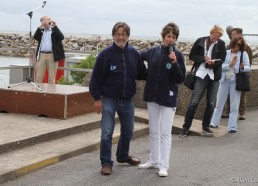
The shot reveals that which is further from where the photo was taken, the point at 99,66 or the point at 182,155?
the point at 182,155

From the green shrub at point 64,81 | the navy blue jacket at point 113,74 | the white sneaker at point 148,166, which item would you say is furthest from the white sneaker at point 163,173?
the green shrub at point 64,81

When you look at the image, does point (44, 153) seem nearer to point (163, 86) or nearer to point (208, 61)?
point (163, 86)

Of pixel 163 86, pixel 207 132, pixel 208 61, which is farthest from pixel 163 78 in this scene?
pixel 207 132

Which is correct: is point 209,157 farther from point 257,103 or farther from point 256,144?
point 257,103

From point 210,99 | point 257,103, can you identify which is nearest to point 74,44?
point 257,103

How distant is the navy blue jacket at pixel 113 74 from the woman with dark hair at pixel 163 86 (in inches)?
11.0

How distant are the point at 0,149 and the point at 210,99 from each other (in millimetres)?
3703

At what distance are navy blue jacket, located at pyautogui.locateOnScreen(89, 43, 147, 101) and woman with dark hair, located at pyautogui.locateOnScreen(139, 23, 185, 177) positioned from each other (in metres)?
0.28

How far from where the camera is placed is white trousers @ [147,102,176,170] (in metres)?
6.86

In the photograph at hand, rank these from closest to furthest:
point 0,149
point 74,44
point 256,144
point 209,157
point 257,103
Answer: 1. point 0,149
2. point 209,157
3. point 256,144
4. point 257,103
5. point 74,44

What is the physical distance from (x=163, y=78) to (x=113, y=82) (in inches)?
23.4

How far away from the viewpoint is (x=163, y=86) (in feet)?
22.4

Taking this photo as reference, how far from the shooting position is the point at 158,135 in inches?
275

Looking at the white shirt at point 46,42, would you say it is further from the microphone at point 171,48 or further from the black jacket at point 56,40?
the microphone at point 171,48
